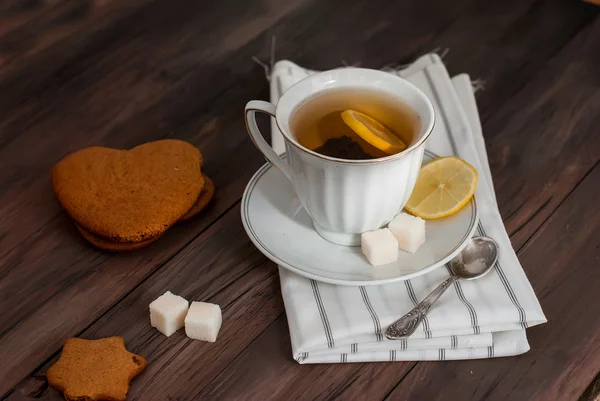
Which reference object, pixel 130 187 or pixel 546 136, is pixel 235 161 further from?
pixel 546 136

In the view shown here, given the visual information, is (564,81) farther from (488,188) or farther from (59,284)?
(59,284)

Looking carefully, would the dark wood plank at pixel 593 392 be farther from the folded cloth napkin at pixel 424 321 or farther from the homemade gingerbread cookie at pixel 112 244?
the homemade gingerbread cookie at pixel 112 244

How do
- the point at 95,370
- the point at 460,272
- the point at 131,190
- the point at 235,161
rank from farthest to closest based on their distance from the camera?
1. the point at 235,161
2. the point at 131,190
3. the point at 460,272
4. the point at 95,370

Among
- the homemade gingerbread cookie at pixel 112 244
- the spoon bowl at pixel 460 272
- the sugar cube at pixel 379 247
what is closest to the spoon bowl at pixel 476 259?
the spoon bowl at pixel 460 272

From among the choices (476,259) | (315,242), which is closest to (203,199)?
(315,242)

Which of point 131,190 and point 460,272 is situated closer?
point 460,272
